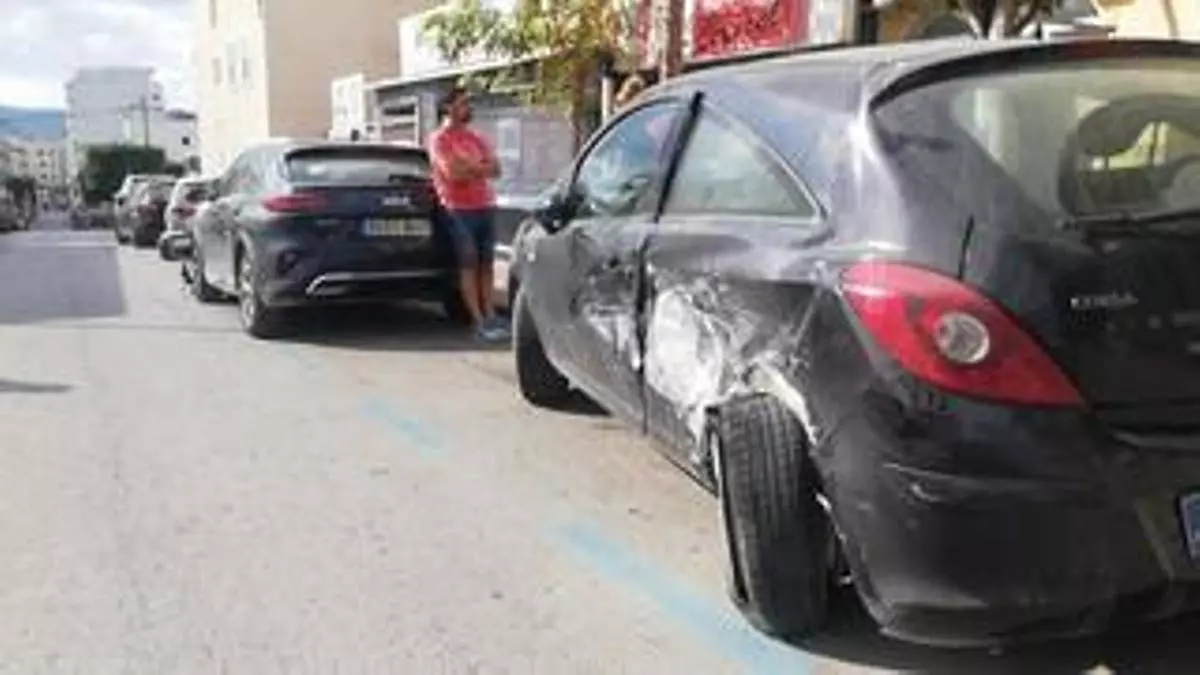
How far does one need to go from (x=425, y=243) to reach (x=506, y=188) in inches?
466

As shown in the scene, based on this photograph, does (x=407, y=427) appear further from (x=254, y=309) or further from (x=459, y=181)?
(x=254, y=309)

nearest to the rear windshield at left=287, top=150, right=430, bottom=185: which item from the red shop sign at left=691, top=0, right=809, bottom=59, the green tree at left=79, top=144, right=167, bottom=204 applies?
the red shop sign at left=691, top=0, right=809, bottom=59

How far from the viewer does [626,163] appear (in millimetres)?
6422

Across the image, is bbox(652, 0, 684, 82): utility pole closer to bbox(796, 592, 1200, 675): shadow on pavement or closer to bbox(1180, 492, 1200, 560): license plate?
bbox(796, 592, 1200, 675): shadow on pavement

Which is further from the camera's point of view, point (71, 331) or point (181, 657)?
point (71, 331)

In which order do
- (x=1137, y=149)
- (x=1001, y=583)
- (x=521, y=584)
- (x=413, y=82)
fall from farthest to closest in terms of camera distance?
1. (x=413, y=82)
2. (x=521, y=584)
3. (x=1137, y=149)
4. (x=1001, y=583)

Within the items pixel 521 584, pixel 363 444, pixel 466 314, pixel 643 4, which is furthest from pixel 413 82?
pixel 521 584

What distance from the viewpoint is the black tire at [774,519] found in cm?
438

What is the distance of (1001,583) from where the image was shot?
3.89m

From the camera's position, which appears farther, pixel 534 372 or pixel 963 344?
pixel 534 372

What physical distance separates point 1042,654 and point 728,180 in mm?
1732

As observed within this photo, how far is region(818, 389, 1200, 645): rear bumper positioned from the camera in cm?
383

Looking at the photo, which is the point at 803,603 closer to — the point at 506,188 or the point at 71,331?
the point at 71,331

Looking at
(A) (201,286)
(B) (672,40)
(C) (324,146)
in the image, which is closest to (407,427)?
(C) (324,146)
